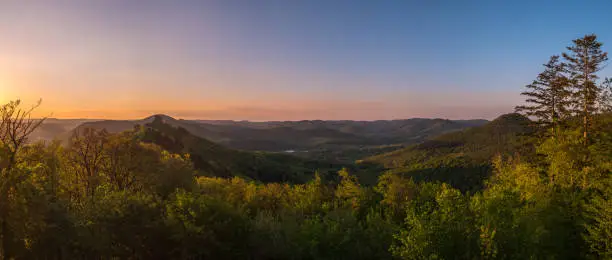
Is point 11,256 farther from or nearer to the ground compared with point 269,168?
farther from the ground

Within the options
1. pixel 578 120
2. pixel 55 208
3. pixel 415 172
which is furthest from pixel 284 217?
pixel 415 172

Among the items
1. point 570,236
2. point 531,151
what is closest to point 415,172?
point 531,151

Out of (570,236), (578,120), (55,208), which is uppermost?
(578,120)

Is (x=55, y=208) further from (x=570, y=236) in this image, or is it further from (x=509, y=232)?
(x=570, y=236)

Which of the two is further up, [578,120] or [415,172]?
[578,120]

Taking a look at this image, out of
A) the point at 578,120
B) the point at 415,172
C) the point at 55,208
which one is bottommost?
A: the point at 415,172

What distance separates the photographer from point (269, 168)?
170 m

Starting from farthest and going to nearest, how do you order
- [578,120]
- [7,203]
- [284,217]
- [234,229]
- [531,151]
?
[531,151] → [578,120] → [284,217] → [234,229] → [7,203]

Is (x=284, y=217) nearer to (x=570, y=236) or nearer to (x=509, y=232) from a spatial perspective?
(x=509, y=232)

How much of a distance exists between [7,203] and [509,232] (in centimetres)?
3410

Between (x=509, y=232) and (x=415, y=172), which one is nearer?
(x=509, y=232)

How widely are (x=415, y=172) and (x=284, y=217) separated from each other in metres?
172

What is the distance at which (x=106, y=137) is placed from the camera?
41.1 meters

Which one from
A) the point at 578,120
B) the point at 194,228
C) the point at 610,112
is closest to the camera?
the point at 194,228
